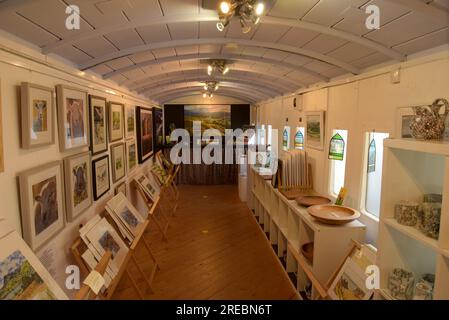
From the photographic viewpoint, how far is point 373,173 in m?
2.29

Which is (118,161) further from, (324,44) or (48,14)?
(324,44)

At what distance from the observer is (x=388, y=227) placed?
142 cm

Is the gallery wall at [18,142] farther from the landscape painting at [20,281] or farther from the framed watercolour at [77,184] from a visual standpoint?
the landscape painting at [20,281]

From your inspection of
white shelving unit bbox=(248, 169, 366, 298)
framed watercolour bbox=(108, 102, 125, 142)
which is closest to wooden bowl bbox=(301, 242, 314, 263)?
white shelving unit bbox=(248, 169, 366, 298)

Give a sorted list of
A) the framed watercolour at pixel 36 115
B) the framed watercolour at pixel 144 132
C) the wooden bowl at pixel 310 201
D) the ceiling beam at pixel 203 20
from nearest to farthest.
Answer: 1. the framed watercolour at pixel 36 115
2. the ceiling beam at pixel 203 20
3. the wooden bowl at pixel 310 201
4. the framed watercolour at pixel 144 132

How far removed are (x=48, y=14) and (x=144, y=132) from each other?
11.5ft

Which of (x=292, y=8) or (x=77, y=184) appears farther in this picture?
(x=77, y=184)

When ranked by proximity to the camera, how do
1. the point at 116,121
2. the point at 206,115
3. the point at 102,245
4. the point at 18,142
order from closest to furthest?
1. the point at 18,142
2. the point at 102,245
3. the point at 116,121
4. the point at 206,115

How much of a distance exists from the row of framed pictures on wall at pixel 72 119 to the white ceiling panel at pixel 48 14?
0.33 metres

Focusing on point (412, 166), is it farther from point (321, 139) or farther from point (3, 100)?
point (3, 100)

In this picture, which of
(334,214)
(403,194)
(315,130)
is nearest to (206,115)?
(315,130)

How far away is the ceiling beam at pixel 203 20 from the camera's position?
1715mm

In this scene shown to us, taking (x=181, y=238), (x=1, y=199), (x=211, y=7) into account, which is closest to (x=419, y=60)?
(x=211, y=7)

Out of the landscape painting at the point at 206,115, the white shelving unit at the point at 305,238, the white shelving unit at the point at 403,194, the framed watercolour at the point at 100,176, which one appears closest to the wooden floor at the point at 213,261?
the white shelving unit at the point at 305,238
